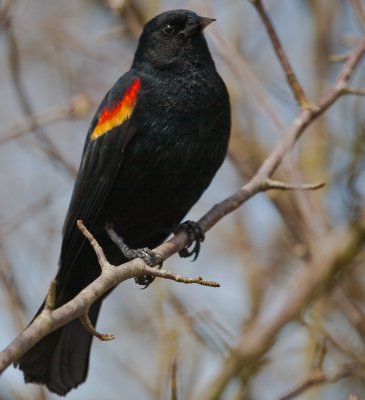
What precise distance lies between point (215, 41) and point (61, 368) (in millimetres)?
2041

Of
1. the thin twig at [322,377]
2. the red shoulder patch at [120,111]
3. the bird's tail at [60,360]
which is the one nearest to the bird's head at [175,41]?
the red shoulder patch at [120,111]

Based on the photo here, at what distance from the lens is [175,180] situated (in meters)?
4.23

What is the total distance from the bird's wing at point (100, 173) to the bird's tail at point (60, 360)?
0.34m

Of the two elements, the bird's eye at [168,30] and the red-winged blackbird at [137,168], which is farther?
the bird's eye at [168,30]

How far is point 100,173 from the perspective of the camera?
4.29 meters

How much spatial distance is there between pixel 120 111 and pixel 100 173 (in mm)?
352

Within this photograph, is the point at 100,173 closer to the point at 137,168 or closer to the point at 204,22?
the point at 137,168

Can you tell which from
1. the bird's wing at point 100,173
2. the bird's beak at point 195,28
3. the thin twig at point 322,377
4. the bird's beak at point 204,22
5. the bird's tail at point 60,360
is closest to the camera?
the thin twig at point 322,377

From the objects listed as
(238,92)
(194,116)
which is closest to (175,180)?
(194,116)

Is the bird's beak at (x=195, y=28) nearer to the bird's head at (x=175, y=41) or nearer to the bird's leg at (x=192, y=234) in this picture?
the bird's head at (x=175, y=41)

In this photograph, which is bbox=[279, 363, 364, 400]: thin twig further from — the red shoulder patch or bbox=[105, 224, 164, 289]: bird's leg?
the red shoulder patch

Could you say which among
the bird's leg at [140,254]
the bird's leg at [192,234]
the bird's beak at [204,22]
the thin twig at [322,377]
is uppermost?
the bird's beak at [204,22]

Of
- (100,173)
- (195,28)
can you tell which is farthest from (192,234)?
(195,28)

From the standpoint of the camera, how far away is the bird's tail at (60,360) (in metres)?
4.12
